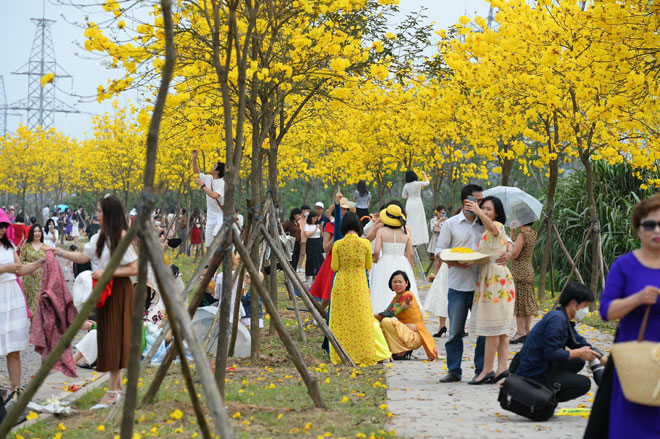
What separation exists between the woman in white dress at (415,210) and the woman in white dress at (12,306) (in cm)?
1132

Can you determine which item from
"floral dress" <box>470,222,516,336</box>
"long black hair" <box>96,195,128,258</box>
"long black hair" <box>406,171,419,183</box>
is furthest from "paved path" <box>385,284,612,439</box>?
"long black hair" <box>406,171,419,183</box>

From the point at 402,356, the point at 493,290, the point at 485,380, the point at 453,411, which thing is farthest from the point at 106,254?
the point at 402,356

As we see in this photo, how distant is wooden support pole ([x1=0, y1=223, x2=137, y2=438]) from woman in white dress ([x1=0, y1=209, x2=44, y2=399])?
2.86m

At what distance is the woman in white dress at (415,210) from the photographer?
19188mm

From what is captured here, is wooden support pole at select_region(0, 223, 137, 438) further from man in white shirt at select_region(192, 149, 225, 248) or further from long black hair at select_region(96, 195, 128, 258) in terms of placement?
man in white shirt at select_region(192, 149, 225, 248)

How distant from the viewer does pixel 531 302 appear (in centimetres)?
1190

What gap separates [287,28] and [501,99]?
6594 millimetres

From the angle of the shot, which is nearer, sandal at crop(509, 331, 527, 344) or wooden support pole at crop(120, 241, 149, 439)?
wooden support pole at crop(120, 241, 149, 439)

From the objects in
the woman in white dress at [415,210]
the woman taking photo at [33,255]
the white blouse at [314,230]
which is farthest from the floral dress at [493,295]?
the white blouse at [314,230]

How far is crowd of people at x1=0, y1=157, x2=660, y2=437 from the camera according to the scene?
5.18 m

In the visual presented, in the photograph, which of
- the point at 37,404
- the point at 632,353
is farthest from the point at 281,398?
the point at 632,353

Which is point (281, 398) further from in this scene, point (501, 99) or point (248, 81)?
point (501, 99)

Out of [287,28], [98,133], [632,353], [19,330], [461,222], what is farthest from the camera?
[98,133]

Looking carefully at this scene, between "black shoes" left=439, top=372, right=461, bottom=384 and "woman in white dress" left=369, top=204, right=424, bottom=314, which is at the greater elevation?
"woman in white dress" left=369, top=204, right=424, bottom=314
